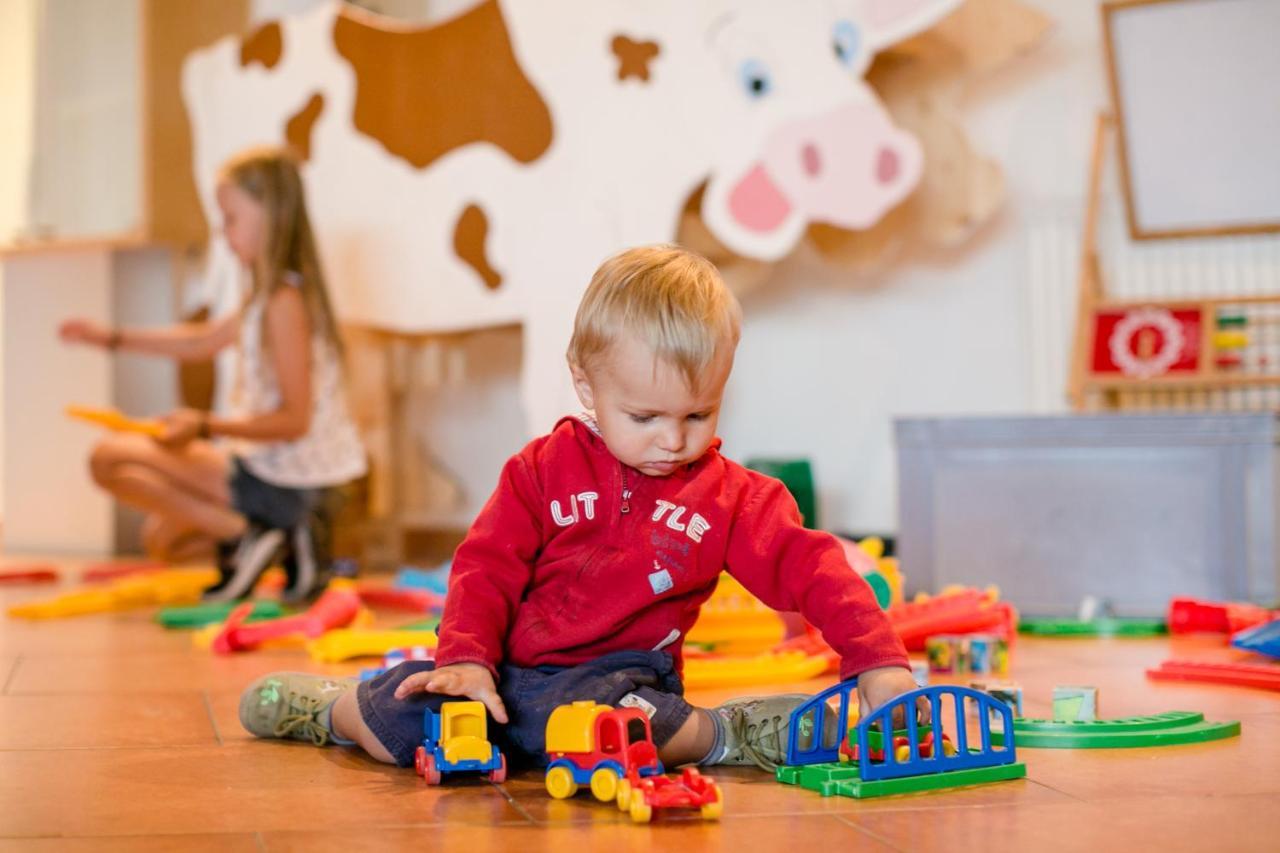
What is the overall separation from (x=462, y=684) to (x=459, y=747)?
0.05 meters

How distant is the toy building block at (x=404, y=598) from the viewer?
253cm

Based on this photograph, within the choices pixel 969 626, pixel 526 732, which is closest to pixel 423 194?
pixel 969 626

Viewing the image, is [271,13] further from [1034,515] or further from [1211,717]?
[1211,717]

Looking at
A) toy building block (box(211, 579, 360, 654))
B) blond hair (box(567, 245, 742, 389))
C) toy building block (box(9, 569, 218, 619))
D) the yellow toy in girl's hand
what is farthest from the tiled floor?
the yellow toy in girl's hand

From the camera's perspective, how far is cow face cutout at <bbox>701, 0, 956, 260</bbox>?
2.90 metres

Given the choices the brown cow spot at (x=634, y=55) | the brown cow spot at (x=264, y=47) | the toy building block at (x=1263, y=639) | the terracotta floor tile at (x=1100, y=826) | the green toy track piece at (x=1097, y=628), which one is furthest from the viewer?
the brown cow spot at (x=264, y=47)

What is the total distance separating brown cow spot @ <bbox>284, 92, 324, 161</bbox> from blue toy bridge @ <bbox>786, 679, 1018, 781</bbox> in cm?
259

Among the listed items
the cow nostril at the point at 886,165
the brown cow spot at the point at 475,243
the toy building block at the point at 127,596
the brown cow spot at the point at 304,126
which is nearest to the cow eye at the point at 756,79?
the cow nostril at the point at 886,165

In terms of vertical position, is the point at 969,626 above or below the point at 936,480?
below

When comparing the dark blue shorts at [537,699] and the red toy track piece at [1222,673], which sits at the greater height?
the dark blue shorts at [537,699]

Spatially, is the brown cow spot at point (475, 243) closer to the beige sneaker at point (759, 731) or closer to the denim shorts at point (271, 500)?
the denim shorts at point (271, 500)

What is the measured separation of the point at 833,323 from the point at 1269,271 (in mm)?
949

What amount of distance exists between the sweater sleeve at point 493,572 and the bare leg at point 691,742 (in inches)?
6.6

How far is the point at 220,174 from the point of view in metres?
2.97
